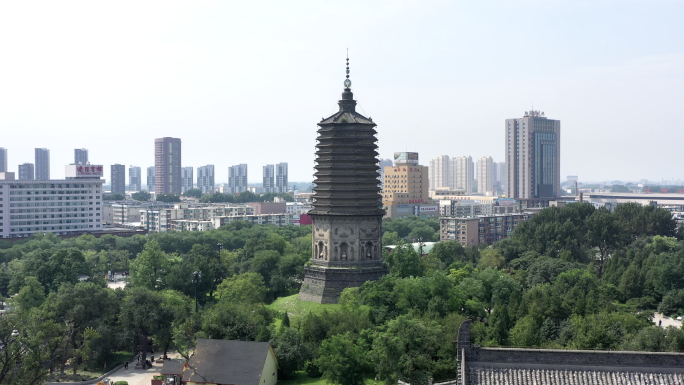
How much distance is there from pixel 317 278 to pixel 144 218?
12559cm

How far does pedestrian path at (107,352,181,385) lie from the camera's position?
4444 cm

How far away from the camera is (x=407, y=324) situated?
37781 mm

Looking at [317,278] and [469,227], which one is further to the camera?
[469,227]

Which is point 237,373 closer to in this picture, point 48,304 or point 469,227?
point 48,304

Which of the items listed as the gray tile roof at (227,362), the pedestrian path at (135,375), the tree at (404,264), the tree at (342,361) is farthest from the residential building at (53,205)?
the tree at (342,361)

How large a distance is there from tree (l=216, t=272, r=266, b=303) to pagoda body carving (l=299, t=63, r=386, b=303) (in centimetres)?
444

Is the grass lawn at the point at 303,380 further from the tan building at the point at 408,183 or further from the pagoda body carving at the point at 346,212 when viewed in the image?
the tan building at the point at 408,183

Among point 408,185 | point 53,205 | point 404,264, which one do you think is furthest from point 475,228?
point 53,205

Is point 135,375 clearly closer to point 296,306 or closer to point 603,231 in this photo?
point 296,306

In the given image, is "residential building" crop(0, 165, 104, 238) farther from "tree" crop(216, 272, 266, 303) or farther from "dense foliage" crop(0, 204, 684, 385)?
"tree" crop(216, 272, 266, 303)

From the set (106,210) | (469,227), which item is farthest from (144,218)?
(469,227)

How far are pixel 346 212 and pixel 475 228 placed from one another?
78827 mm

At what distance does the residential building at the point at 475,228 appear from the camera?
132875mm

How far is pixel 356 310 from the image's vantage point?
4900 centimetres
